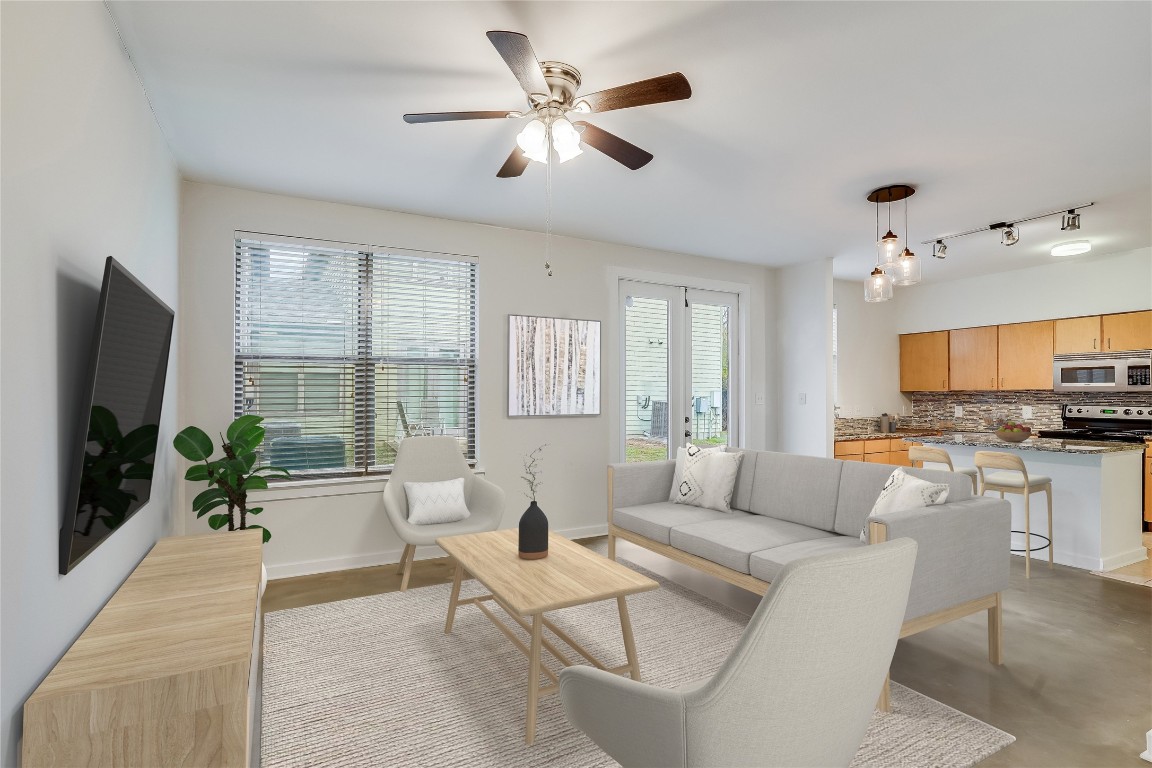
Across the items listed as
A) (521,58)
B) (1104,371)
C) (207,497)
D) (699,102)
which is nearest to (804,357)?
(1104,371)

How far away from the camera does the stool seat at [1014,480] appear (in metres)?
4.07

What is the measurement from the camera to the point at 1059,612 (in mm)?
3307

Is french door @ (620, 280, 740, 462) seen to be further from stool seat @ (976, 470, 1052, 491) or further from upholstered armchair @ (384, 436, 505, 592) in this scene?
stool seat @ (976, 470, 1052, 491)

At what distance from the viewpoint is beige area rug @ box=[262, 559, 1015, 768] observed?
2.05 meters

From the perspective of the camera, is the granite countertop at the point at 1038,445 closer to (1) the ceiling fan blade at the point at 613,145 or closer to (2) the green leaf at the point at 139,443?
(1) the ceiling fan blade at the point at 613,145

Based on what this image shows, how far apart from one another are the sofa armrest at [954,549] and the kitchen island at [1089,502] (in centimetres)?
193

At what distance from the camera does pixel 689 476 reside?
4.10 metres

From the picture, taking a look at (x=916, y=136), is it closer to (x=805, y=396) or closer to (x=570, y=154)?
(x=570, y=154)

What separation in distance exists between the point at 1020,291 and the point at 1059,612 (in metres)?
4.32

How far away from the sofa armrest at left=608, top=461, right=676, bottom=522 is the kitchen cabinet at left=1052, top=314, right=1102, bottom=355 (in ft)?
15.4

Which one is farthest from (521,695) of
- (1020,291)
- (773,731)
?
(1020,291)

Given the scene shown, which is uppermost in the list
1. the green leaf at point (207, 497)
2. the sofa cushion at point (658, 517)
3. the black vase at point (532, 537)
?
the green leaf at point (207, 497)

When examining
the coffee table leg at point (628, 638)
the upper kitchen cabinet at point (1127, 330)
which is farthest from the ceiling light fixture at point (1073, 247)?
the coffee table leg at point (628, 638)

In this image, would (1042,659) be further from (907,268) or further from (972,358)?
(972,358)
